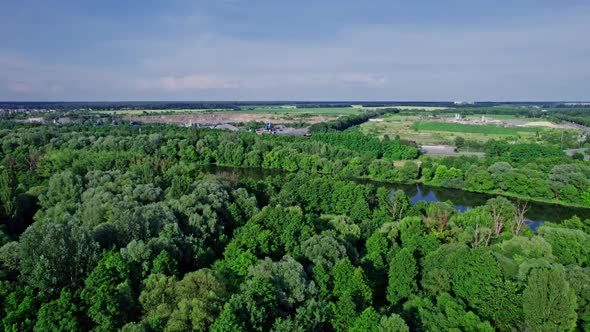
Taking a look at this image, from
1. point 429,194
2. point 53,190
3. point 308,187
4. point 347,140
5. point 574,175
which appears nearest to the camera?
point 53,190

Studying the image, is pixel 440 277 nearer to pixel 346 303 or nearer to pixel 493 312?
pixel 493 312

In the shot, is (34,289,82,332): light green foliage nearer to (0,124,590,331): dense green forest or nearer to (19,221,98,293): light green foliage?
(0,124,590,331): dense green forest

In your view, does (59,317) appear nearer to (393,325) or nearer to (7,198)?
(393,325)

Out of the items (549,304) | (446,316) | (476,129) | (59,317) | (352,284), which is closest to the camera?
(59,317)

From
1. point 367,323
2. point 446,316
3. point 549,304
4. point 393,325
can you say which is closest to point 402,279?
point 446,316

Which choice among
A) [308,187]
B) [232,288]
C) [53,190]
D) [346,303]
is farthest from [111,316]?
[308,187]

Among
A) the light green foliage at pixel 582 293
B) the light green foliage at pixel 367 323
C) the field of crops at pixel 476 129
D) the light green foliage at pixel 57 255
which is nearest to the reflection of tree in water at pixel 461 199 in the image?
the light green foliage at pixel 57 255
